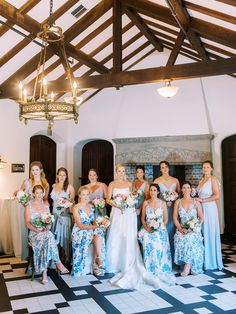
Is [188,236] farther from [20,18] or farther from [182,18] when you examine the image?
[20,18]

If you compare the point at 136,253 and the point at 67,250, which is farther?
the point at 67,250

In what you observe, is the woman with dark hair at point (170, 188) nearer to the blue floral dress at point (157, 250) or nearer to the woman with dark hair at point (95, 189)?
the blue floral dress at point (157, 250)

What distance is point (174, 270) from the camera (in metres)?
5.35

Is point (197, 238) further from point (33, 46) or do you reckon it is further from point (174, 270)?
point (33, 46)

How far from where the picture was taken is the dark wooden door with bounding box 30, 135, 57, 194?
9679 mm

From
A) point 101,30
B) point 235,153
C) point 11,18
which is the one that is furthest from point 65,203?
Result: point 235,153

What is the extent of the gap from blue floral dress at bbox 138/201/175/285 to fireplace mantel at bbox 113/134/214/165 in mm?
3565

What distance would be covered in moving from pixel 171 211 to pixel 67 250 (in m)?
1.85

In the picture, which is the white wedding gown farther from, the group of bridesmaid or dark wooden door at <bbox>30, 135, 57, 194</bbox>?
dark wooden door at <bbox>30, 135, 57, 194</bbox>

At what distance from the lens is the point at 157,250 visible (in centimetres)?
498

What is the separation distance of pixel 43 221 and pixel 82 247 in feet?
2.49

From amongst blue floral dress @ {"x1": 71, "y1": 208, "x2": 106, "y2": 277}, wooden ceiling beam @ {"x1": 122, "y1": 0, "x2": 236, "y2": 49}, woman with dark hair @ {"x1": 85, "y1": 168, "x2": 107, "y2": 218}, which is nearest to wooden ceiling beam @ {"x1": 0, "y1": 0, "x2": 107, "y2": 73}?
wooden ceiling beam @ {"x1": 122, "y1": 0, "x2": 236, "y2": 49}

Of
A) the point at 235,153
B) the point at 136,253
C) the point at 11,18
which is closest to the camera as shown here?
the point at 136,253

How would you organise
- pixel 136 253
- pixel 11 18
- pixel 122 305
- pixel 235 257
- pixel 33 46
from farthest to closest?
pixel 33 46, pixel 235 257, pixel 11 18, pixel 136 253, pixel 122 305
